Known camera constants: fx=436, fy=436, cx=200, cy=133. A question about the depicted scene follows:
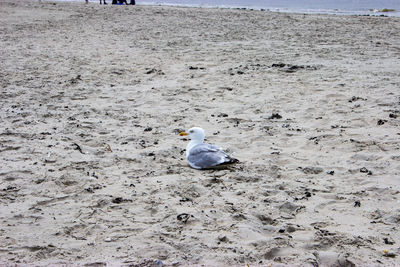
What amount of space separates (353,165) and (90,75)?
20.4 ft

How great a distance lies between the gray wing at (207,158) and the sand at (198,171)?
0.11 meters

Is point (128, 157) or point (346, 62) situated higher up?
point (346, 62)

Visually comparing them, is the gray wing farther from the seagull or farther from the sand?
the sand

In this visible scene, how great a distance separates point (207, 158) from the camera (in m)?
5.06

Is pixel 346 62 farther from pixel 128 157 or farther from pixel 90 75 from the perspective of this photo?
pixel 128 157

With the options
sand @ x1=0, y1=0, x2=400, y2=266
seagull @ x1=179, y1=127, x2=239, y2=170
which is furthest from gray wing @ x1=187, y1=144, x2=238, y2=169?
sand @ x1=0, y1=0, x2=400, y2=266

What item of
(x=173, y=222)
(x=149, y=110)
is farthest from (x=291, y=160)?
(x=149, y=110)

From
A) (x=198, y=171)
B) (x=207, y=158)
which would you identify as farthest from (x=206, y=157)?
(x=198, y=171)

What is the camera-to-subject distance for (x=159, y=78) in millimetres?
9234

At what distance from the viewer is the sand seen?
143 inches

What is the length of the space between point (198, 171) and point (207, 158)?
0.60 ft

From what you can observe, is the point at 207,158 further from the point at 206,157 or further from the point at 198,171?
the point at 198,171

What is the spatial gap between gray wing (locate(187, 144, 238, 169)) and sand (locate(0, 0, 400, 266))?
109 mm

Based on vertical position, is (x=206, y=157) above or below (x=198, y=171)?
above
